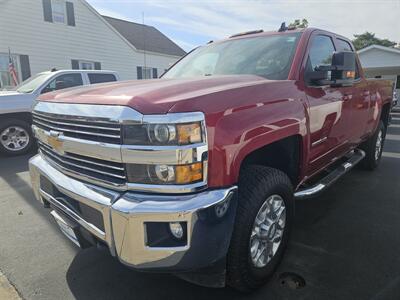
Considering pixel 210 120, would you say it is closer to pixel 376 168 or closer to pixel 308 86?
pixel 308 86

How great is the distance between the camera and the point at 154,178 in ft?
6.20

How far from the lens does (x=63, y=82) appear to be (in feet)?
25.4

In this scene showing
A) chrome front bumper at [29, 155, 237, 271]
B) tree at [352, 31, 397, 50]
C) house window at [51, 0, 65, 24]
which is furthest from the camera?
tree at [352, 31, 397, 50]

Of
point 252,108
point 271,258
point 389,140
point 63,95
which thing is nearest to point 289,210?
point 271,258

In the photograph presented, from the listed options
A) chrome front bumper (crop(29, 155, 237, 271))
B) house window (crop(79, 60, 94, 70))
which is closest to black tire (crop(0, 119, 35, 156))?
chrome front bumper (crop(29, 155, 237, 271))

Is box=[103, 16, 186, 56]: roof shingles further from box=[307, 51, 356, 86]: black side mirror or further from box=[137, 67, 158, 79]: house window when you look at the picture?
box=[307, 51, 356, 86]: black side mirror

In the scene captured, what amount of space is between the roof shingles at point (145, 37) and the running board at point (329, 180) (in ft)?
60.6

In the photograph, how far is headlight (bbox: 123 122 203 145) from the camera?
1.82 m

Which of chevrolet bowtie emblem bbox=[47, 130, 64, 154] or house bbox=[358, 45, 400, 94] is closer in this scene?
chevrolet bowtie emblem bbox=[47, 130, 64, 154]

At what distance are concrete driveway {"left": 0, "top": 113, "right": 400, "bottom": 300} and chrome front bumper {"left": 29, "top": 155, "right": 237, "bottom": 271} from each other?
665 millimetres

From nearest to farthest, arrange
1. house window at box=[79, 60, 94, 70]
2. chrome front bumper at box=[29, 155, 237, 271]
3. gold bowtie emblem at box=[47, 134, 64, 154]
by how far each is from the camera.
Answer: chrome front bumper at box=[29, 155, 237, 271], gold bowtie emblem at box=[47, 134, 64, 154], house window at box=[79, 60, 94, 70]

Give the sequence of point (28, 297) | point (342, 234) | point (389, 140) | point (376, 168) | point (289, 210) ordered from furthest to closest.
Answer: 1. point (389, 140)
2. point (376, 168)
3. point (342, 234)
4. point (289, 210)
5. point (28, 297)

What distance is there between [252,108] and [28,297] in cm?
211

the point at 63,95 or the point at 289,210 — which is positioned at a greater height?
the point at 63,95
